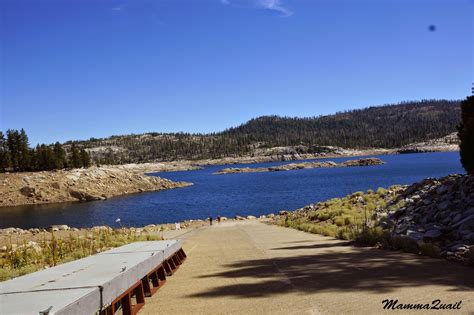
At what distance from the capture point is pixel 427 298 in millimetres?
6777

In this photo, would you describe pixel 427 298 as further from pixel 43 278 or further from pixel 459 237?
pixel 459 237

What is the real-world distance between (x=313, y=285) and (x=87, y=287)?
429 centimetres

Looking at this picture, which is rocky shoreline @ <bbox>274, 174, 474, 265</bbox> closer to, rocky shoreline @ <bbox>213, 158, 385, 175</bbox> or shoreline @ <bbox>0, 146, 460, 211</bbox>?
shoreline @ <bbox>0, 146, 460, 211</bbox>

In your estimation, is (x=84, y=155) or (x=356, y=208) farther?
(x=84, y=155)

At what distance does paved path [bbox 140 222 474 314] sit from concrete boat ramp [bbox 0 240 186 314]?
1.61ft

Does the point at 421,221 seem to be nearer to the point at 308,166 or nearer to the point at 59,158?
the point at 59,158

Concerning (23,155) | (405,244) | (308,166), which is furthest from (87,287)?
(308,166)

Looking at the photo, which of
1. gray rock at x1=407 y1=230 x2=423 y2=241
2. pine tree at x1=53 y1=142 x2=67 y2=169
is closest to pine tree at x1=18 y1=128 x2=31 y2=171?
pine tree at x1=53 y1=142 x2=67 y2=169

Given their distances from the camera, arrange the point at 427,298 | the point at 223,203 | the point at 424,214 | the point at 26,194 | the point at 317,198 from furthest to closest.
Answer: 1. the point at 26,194
2. the point at 223,203
3. the point at 317,198
4. the point at 424,214
5. the point at 427,298

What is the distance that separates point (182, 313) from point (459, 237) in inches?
406

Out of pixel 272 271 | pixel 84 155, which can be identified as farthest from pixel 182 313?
pixel 84 155

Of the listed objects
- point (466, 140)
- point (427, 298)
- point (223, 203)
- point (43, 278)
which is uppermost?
point (466, 140)

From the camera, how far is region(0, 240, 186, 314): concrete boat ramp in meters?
4.85

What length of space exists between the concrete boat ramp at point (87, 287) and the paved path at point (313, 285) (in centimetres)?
49
